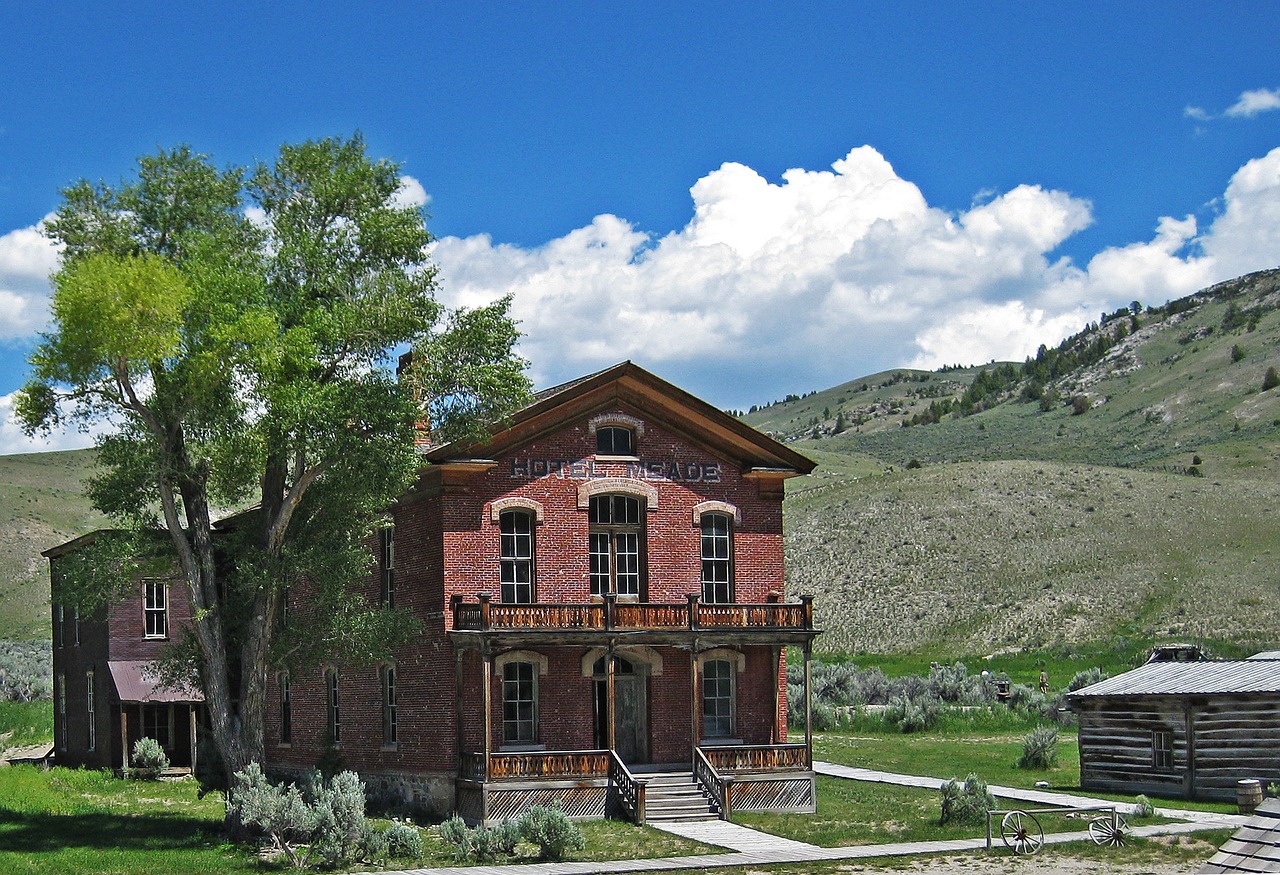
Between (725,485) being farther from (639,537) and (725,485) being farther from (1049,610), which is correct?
(1049,610)

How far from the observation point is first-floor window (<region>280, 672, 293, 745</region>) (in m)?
38.5

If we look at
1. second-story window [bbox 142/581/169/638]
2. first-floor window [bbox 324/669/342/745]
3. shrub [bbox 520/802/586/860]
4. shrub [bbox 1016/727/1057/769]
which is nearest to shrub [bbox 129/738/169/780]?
second-story window [bbox 142/581/169/638]

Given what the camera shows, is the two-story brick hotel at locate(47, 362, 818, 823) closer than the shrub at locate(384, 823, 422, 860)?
No

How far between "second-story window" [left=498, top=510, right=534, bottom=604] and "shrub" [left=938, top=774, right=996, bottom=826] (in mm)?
9261

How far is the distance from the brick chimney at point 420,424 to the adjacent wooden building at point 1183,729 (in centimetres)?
1480

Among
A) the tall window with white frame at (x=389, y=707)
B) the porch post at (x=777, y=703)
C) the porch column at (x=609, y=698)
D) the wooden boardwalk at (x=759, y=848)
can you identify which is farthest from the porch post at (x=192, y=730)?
the wooden boardwalk at (x=759, y=848)

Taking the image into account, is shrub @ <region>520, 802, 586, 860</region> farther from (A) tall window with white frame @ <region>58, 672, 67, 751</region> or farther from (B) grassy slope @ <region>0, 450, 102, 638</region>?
(B) grassy slope @ <region>0, 450, 102, 638</region>

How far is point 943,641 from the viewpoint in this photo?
258 ft

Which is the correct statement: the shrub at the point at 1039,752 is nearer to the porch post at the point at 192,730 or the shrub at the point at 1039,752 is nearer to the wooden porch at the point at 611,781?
the wooden porch at the point at 611,781

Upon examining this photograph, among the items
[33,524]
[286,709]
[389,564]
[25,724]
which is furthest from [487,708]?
[33,524]

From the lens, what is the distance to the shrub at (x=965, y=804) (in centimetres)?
2844

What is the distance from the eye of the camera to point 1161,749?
3294cm

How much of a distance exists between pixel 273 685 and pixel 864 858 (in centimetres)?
1911

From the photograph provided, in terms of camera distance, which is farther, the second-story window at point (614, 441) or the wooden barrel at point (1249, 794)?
the second-story window at point (614, 441)
